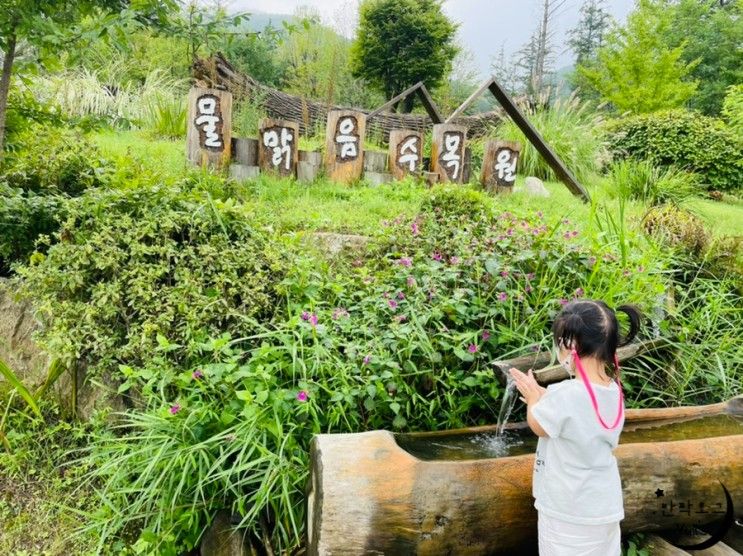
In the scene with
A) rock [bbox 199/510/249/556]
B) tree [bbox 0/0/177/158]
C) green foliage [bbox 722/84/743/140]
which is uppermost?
green foliage [bbox 722/84/743/140]

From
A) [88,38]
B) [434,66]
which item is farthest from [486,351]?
[434,66]

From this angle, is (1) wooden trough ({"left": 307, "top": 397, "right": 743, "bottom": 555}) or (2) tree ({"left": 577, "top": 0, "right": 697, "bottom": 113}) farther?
(2) tree ({"left": 577, "top": 0, "right": 697, "bottom": 113})

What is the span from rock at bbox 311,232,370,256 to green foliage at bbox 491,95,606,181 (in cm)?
564

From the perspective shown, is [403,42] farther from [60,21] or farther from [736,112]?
[60,21]

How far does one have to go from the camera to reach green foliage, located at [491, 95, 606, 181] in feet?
29.2

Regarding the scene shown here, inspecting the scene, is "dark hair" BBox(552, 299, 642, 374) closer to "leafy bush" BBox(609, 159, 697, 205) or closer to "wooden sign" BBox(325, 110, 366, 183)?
"wooden sign" BBox(325, 110, 366, 183)

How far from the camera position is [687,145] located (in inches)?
396

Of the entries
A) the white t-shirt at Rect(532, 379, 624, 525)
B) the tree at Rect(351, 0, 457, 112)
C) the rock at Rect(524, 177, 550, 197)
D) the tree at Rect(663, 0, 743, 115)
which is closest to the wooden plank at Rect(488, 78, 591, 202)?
the rock at Rect(524, 177, 550, 197)

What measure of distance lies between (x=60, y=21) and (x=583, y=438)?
3.23 meters

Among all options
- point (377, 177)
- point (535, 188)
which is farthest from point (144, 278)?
point (535, 188)

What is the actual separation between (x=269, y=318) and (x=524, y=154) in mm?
7028

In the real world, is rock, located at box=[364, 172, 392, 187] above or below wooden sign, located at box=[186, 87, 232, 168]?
below

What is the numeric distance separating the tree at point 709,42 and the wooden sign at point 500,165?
1961 centimetres

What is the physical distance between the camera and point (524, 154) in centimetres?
894
